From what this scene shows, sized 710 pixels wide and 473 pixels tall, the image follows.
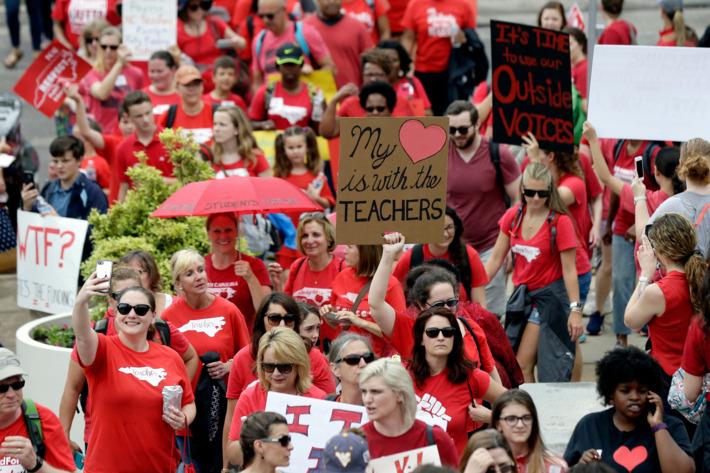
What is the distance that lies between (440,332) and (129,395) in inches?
65.1

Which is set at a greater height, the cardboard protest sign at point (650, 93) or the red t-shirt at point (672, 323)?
the cardboard protest sign at point (650, 93)

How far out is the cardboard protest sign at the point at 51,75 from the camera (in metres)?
14.6

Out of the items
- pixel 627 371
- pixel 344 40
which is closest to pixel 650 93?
pixel 627 371

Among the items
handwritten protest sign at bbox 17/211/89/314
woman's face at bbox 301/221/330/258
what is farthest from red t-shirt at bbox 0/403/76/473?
handwritten protest sign at bbox 17/211/89/314

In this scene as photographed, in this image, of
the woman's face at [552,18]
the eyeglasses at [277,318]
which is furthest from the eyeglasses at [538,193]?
the woman's face at [552,18]

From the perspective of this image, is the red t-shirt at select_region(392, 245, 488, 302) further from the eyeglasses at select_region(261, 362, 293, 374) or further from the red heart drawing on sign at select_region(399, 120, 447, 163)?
the eyeglasses at select_region(261, 362, 293, 374)

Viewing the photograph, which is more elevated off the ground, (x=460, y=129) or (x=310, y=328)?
(x=460, y=129)

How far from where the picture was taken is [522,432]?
7035mm

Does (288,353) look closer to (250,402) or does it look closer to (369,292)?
(250,402)

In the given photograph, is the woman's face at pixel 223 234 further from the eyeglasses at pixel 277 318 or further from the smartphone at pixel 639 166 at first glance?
the smartphone at pixel 639 166

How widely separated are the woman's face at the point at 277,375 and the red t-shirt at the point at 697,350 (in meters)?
1.92

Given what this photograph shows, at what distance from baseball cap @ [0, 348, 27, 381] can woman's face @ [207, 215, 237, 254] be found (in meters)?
2.95

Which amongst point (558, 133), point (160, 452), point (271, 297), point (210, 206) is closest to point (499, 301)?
point (558, 133)

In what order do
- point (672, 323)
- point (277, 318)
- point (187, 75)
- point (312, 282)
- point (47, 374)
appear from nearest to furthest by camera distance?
1. point (672, 323)
2. point (277, 318)
3. point (312, 282)
4. point (47, 374)
5. point (187, 75)
